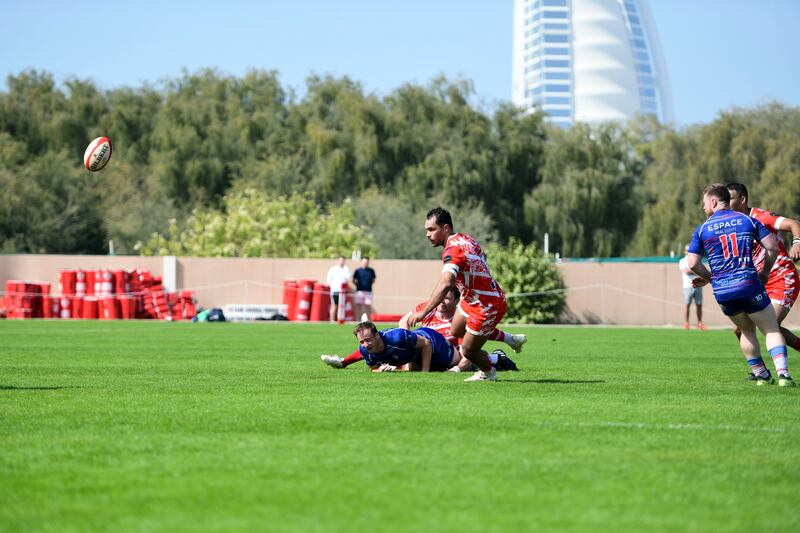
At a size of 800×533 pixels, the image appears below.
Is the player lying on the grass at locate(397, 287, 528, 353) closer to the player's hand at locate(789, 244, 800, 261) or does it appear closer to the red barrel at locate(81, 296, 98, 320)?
the player's hand at locate(789, 244, 800, 261)

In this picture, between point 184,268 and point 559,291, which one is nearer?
point 559,291

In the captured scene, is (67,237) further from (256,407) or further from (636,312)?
(256,407)

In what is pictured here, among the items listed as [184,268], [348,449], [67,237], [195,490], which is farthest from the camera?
[67,237]

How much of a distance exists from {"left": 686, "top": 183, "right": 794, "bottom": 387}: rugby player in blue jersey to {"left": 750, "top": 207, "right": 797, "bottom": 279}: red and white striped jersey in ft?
0.81

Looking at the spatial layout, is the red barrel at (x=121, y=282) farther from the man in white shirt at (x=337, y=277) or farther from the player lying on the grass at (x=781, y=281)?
the player lying on the grass at (x=781, y=281)

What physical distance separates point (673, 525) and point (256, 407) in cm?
507

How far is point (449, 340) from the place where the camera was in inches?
573

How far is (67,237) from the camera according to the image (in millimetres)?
55906

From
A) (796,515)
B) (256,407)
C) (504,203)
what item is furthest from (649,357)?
(504,203)

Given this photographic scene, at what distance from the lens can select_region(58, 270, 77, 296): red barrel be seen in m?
39.9

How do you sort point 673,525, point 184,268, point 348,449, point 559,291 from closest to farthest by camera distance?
point 673,525, point 348,449, point 559,291, point 184,268

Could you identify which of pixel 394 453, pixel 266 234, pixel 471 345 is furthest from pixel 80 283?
pixel 394 453

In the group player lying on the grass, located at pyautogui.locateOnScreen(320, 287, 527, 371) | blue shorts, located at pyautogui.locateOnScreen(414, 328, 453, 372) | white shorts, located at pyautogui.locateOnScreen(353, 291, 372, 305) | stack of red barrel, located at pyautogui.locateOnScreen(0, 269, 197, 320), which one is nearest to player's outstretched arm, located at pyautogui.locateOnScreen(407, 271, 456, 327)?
player lying on the grass, located at pyautogui.locateOnScreen(320, 287, 527, 371)

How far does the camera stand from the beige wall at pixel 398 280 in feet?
137
